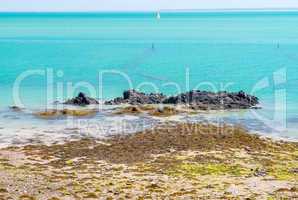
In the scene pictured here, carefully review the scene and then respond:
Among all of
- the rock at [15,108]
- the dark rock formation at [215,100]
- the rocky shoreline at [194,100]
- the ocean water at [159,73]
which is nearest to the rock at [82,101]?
the rocky shoreline at [194,100]

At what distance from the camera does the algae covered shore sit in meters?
24.0

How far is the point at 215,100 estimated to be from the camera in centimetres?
4900

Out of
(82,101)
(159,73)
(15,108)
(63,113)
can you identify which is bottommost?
(63,113)

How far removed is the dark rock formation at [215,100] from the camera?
47841mm

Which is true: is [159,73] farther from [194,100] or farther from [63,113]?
[63,113]

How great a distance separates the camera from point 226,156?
102 ft

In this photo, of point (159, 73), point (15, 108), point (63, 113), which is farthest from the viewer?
point (159, 73)

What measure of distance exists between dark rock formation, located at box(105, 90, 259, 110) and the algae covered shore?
31.7ft

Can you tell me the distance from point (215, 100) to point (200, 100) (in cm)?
136

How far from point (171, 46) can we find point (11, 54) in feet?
117

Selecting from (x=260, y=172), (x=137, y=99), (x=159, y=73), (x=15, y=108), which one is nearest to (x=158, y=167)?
(x=260, y=172)

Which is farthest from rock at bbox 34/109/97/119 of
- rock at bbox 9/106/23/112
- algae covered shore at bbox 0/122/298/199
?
algae covered shore at bbox 0/122/298/199

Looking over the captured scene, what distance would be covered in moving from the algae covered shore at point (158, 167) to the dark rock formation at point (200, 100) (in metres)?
9.66

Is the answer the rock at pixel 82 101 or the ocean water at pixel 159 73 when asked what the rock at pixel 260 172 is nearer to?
the ocean water at pixel 159 73
